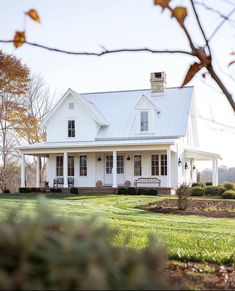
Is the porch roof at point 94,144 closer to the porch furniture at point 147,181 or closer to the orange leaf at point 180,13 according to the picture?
the porch furniture at point 147,181

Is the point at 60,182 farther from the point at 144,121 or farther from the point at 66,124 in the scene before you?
the point at 144,121

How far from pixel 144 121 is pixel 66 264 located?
2852 cm

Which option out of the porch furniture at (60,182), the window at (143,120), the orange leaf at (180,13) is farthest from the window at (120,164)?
the orange leaf at (180,13)

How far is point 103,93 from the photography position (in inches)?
1356

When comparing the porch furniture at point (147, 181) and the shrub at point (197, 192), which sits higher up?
the porch furniture at point (147, 181)

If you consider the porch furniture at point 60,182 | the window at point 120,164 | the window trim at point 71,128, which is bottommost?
the porch furniture at point 60,182

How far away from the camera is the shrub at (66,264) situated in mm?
1663

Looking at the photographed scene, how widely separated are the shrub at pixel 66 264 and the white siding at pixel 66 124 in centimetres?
2881

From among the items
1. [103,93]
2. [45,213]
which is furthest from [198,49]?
[103,93]

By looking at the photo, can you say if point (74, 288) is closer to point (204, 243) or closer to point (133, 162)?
point (204, 243)

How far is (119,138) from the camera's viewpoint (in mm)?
30016

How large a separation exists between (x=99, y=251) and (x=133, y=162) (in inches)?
1104

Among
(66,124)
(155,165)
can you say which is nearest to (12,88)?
(66,124)

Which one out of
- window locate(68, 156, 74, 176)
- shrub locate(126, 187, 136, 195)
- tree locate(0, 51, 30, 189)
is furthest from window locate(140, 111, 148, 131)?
tree locate(0, 51, 30, 189)
